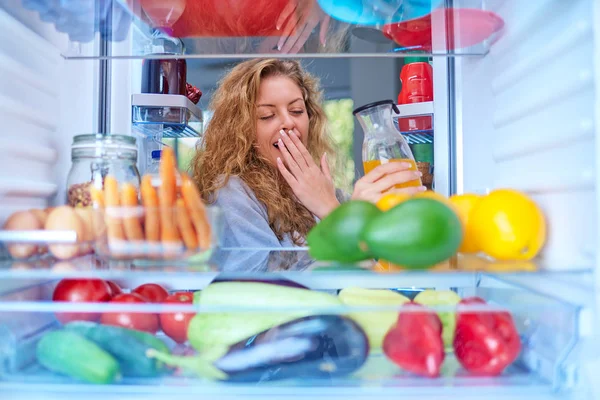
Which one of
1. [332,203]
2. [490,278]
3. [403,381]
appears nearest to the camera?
[403,381]

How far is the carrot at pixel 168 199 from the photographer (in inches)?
30.7

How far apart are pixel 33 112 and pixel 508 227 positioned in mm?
792

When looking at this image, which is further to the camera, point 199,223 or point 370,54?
point 370,54

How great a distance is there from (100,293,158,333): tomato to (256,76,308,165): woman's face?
115 centimetres

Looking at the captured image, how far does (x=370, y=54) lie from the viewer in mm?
922

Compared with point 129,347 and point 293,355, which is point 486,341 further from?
point 129,347

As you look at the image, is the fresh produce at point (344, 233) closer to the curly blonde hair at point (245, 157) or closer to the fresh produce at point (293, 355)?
the fresh produce at point (293, 355)

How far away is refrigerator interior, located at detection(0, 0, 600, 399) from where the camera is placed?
2.29ft

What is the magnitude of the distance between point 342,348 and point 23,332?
0.47 metres

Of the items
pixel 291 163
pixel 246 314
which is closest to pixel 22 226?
pixel 246 314

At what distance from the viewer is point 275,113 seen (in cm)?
199

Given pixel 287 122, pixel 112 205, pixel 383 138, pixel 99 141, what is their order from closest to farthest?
pixel 112 205 → pixel 99 141 → pixel 383 138 → pixel 287 122

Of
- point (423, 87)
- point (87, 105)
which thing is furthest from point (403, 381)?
point (423, 87)

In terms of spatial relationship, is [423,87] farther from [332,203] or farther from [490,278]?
[490,278]
